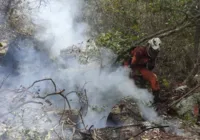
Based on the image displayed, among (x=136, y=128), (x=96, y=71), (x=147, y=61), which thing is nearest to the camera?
(x=136, y=128)

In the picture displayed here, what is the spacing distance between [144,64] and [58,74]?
232cm

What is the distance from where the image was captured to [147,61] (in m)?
6.92

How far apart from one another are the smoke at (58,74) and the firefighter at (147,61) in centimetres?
31

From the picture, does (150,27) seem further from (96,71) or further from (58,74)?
(58,74)

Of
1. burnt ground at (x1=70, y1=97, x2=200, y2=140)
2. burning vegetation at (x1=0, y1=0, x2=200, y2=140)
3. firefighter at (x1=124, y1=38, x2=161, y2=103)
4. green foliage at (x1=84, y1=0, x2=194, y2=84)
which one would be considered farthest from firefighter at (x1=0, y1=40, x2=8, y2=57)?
burnt ground at (x1=70, y1=97, x2=200, y2=140)

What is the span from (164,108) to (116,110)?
1.46 meters

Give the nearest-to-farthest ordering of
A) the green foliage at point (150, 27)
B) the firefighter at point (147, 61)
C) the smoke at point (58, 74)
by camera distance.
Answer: the smoke at point (58, 74), the firefighter at point (147, 61), the green foliage at point (150, 27)

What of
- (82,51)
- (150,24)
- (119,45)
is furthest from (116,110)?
(150,24)

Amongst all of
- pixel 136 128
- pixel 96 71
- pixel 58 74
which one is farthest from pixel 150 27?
pixel 136 128

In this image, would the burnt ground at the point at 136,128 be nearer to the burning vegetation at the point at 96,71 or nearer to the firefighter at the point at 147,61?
the burning vegetation at the point at 96,71

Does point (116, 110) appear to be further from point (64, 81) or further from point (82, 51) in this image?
point (82, 51)

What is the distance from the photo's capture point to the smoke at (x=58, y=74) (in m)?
5.03

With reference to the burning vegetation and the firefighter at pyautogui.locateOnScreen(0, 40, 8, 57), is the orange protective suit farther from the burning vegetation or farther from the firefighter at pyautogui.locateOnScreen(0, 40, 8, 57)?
the firefighter at pyautogui.locateOnScreen(0, 40, 8, 57)

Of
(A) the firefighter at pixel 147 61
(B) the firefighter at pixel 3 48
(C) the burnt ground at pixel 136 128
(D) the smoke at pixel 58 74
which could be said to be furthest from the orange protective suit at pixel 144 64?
(B) the firefighter at pixel 3 48
